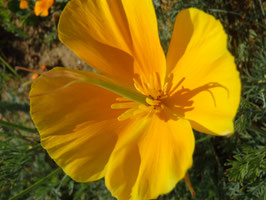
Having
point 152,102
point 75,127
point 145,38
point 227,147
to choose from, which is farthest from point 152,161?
point 227,147

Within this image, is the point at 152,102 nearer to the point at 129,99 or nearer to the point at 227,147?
the point at 129,99

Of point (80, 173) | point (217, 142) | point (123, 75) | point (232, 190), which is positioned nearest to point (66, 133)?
point (80, 173)

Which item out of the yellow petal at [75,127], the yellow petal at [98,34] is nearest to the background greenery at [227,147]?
the yellow petal at [75,127]

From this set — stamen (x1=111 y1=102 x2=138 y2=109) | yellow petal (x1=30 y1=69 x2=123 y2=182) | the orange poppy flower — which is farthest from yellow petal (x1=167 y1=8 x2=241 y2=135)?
yellow petal (x1=30 y1=69 x2=123 y2=182)

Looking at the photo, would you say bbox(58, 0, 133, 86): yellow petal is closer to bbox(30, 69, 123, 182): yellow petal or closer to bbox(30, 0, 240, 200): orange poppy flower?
bbox(30, 0, 240, 200): orange poppy flower

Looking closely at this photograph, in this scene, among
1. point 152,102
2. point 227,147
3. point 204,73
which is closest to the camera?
point 204,73

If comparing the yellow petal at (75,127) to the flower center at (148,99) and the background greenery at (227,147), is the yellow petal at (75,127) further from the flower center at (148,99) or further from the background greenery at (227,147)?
the background greenery at (227,147)
